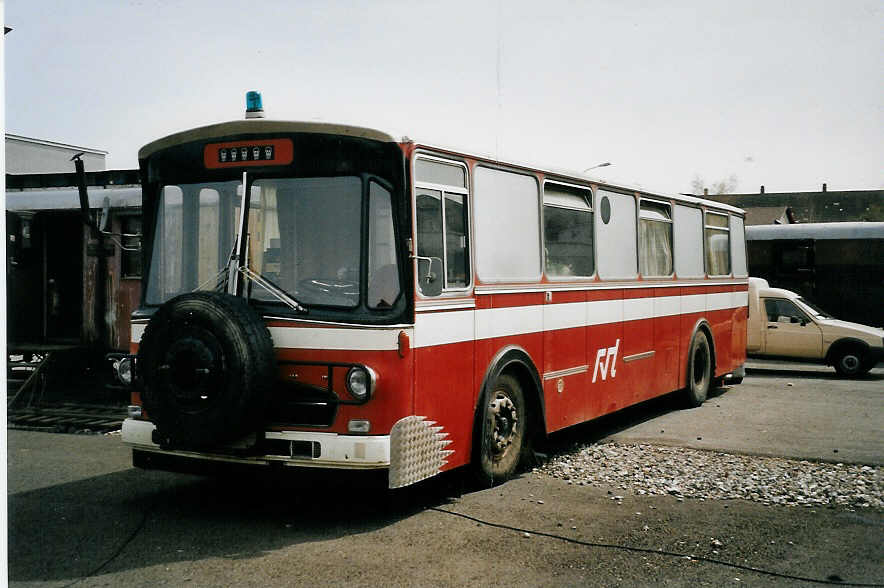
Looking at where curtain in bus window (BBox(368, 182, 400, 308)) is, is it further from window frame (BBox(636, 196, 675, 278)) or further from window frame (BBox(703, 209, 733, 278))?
window frame (BBox(703, 209, 733, 278))

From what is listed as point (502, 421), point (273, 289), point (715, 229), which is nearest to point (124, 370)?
point (273, 289)

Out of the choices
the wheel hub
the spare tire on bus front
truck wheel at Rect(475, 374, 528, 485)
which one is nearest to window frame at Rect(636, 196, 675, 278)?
truck wheel at Rect(475, 374, 528, 485)

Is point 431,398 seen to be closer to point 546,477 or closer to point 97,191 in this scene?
point 546,477

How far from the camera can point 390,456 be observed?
21.1ft

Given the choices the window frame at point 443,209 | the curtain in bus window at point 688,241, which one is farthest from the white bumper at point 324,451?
the curtain in bus window at point 688,241

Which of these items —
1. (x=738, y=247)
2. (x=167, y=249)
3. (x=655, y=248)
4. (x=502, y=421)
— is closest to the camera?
(x=167, y=249)

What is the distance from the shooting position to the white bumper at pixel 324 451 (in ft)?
20.9

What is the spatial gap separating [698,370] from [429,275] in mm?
7735

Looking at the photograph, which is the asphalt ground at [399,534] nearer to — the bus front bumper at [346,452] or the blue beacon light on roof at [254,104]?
the bus front bumper at [346,452]

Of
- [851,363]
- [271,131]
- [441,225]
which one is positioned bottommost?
[851,363]

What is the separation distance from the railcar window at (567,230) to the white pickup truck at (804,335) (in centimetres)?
967

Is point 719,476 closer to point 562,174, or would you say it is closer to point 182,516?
point 562,174

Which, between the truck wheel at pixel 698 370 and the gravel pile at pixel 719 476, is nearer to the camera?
the gravel pile at pixel 719 476

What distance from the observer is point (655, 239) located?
11.9m
